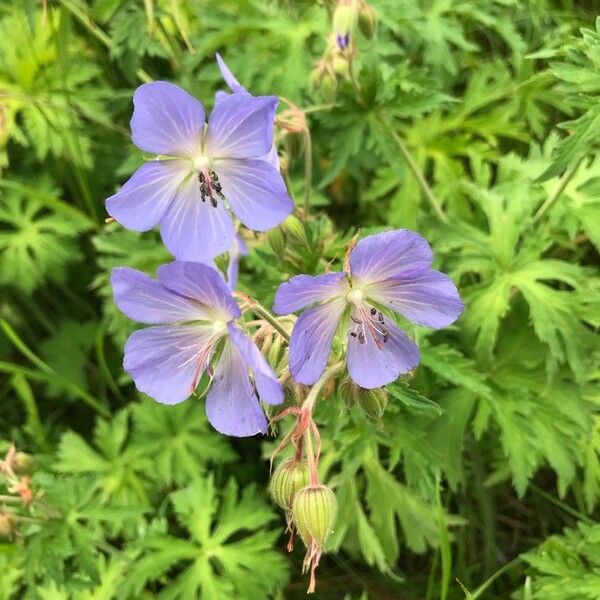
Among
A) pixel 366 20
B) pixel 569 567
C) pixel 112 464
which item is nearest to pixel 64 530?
pixel 112 464

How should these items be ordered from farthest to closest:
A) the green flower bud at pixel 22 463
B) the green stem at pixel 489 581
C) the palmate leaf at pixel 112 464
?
the palmate leaf at pixel 112 464 < the green flower bud at pixel 22 463 < the green stem at pixel 489 581

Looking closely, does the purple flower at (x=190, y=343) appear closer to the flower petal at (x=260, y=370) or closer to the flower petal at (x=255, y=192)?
the flower petal at (x=260, y=370)

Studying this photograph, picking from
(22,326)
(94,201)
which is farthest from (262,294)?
(22,326)

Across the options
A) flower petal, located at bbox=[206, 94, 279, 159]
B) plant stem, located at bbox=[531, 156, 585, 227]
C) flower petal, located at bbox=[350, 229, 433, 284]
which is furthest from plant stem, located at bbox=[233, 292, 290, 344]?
plant stem, located at bbox=[531, 156, 585, 227]

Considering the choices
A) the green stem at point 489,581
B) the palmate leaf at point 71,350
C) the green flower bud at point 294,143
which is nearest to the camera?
the green stem at point 489,581

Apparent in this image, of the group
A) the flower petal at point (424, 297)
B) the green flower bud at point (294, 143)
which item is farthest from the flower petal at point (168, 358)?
the green flower bud at point (294, 143)

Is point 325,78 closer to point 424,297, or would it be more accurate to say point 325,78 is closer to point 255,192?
point 255,192

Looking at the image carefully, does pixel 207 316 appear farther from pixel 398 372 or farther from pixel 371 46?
pixel 371 46
